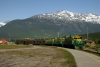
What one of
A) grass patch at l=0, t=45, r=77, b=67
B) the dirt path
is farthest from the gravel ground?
the dirt path

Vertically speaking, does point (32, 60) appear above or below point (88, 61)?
below

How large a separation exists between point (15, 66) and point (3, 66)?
1.44m

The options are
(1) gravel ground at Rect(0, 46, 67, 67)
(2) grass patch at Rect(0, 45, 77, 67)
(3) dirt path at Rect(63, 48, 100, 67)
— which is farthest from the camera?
(1) gravel ground at Rect(0, 46, 67, 67)

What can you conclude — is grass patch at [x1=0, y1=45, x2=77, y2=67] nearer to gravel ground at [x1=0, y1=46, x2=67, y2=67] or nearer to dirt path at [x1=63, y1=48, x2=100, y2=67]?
gravel ground at [x1=0, y1=46, x2=67, y2=67]

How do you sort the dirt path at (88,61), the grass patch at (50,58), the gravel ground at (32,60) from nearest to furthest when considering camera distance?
1. the dirt path at (88,61)
2. the grass patch at (50,58)
3. the gravel ground at (32,60)

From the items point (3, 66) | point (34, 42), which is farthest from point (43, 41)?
point (3, 66)

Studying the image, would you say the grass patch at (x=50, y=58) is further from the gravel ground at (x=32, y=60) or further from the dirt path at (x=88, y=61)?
the dirt path at (x=88, y=61)

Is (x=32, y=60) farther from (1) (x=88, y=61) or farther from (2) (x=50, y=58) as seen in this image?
(1) (x=88, y=61)

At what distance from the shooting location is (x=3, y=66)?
2342cm

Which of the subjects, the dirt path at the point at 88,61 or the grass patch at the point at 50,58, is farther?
the grass patch at the point at 50,58

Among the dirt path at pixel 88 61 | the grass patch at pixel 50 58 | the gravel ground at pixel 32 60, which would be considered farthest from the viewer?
the gravel ground at pixel 32 60

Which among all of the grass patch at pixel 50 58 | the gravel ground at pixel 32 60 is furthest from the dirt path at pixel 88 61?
the gravel ground at pixel 32 60

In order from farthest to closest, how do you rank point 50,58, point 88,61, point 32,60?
point 50,58 < point 32,60 < point 88,61

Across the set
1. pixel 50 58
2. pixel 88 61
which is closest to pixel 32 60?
pixel 50 58
